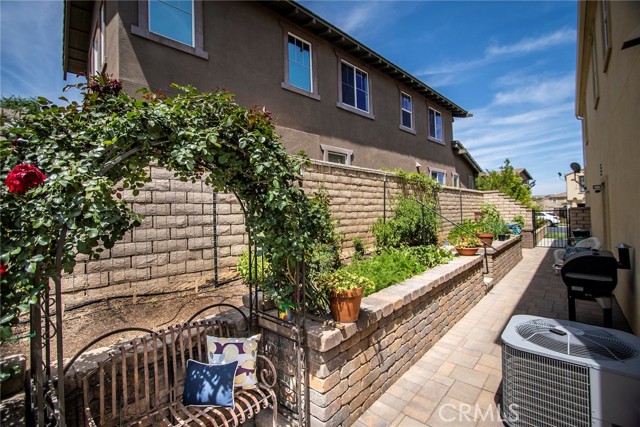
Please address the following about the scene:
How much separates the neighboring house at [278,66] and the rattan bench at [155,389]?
192 inches

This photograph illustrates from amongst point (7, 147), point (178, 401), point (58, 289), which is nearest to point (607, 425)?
point (178, 401)

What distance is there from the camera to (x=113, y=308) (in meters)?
3.56

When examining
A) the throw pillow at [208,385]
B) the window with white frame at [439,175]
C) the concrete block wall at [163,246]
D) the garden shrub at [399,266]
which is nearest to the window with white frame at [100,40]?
the concrete block wall at [163,246]

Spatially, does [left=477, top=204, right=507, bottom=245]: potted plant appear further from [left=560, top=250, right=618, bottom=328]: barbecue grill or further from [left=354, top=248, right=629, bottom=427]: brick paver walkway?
[left=560, top=250, right=618, bottom=328]: barbecue grill

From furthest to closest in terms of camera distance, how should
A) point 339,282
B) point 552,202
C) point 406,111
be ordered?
1. point 552,202
2. point 406,111
3. point 339,282

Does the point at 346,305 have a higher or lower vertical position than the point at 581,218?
lower

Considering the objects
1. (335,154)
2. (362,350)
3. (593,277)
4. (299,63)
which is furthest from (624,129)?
(299,63)

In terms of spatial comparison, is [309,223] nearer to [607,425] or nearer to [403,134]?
[607,425]

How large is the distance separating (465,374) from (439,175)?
468 inches

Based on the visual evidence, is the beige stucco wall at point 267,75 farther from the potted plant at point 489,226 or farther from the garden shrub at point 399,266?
the garden shrub at point 399,266

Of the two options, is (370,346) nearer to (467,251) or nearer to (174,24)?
(467,251)

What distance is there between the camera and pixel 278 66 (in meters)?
7.52

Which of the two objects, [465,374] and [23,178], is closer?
[23,178]

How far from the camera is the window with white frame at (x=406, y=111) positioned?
1175cm
